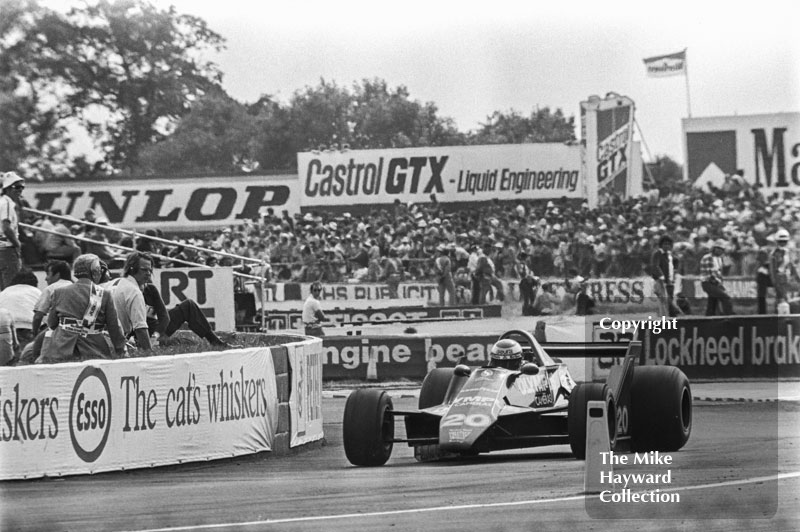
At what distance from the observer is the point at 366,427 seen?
38.5ft

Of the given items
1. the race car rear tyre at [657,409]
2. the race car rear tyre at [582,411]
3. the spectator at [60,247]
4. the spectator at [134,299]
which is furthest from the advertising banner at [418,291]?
the race car rear tyre at [582,411]

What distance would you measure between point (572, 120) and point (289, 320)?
40.9 feet

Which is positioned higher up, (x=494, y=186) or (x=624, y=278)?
(x=494, y=186)

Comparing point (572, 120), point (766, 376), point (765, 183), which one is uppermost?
point (572, 120)

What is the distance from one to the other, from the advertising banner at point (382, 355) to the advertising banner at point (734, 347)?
13.5 ft

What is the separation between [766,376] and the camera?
2083 centimetres

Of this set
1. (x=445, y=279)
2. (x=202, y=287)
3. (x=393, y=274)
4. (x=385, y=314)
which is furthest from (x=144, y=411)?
(x=393, y=274)

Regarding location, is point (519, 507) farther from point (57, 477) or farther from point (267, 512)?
point (57, 477)

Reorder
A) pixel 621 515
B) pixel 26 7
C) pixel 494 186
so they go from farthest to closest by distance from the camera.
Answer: pixel 494 186 < pixel 26 7 < pixel 621 515

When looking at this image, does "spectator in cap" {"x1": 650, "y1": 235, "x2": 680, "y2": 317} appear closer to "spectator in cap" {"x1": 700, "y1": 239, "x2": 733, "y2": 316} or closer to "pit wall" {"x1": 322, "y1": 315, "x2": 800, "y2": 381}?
"spectator in cap" {"x1": 700, "y1": 239, "x2": 733, "y2": 316}

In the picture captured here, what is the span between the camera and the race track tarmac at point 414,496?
824 cm

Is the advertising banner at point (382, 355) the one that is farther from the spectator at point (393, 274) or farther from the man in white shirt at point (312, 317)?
the spectator at point (393, 274)

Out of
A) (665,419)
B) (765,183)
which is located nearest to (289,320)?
(765,183)

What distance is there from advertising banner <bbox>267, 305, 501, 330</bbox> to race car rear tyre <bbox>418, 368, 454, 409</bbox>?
37.2ft
